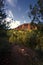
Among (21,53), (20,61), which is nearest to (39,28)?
(21,53)

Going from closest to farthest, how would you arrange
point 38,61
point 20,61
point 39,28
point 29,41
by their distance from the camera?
1. point 20,61
2. point 38,61
3. point 29,41
4. point 39,28

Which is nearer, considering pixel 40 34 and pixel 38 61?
pixel 38 61

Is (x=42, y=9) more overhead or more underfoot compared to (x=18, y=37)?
more overhead

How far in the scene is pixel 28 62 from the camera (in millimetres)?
14039

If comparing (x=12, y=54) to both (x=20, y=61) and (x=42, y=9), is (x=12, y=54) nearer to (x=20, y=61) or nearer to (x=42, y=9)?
(x=20, y=61)

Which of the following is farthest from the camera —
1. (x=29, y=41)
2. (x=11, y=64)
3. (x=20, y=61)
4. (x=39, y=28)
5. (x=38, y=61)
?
(x=39, y=28)

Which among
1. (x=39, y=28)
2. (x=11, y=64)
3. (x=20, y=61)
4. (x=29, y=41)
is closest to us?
(x=11, y=64)

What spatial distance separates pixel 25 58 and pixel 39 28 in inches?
572

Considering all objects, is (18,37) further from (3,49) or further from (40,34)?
(3,49)

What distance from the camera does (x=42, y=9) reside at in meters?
26.8

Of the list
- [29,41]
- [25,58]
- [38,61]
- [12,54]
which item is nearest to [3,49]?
[12,54]

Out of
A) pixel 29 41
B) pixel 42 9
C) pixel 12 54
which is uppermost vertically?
pixel 42 9

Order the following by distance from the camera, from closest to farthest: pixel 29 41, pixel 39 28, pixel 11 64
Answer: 1. pixel 11 64
2. pixel 29 41
3. pixel 39 28

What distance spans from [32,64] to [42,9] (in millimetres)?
14223
